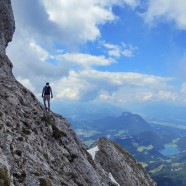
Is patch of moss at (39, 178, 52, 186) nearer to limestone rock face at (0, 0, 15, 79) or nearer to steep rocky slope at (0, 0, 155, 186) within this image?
steep rocky slope at (0, 0, 155, 186)

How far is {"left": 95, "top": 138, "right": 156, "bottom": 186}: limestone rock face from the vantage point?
58.3 m

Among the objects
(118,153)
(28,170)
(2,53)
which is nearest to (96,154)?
(118,153)

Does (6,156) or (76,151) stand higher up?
(76,151)

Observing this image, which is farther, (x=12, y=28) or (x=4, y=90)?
(x=12, y=28)

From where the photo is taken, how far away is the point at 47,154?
3253 cm

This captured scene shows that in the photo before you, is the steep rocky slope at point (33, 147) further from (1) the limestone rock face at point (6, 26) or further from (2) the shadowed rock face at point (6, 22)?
(2) the shadowed rock face at point (6, 22)

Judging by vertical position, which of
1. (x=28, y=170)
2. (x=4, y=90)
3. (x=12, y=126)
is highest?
(x=4, y=90)

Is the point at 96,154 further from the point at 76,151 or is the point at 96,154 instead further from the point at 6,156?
the point at 6,156

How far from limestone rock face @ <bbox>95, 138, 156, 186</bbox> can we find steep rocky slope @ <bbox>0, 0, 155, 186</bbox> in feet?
48.2

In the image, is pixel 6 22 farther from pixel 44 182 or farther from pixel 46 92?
pixel 44 182

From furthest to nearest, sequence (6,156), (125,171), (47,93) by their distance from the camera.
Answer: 1. (125,171)
2. (47,93)
3. (6,156)

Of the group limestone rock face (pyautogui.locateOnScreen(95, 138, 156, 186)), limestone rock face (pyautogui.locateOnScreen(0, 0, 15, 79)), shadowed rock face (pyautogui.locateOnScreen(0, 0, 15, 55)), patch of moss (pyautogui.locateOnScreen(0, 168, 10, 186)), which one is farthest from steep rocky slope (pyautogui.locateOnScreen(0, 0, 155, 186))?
shadowed rock face (pyautogui.locateOnScreen(0, 0, 15, 55))

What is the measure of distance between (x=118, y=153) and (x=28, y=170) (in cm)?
4166

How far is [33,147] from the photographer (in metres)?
30.3
